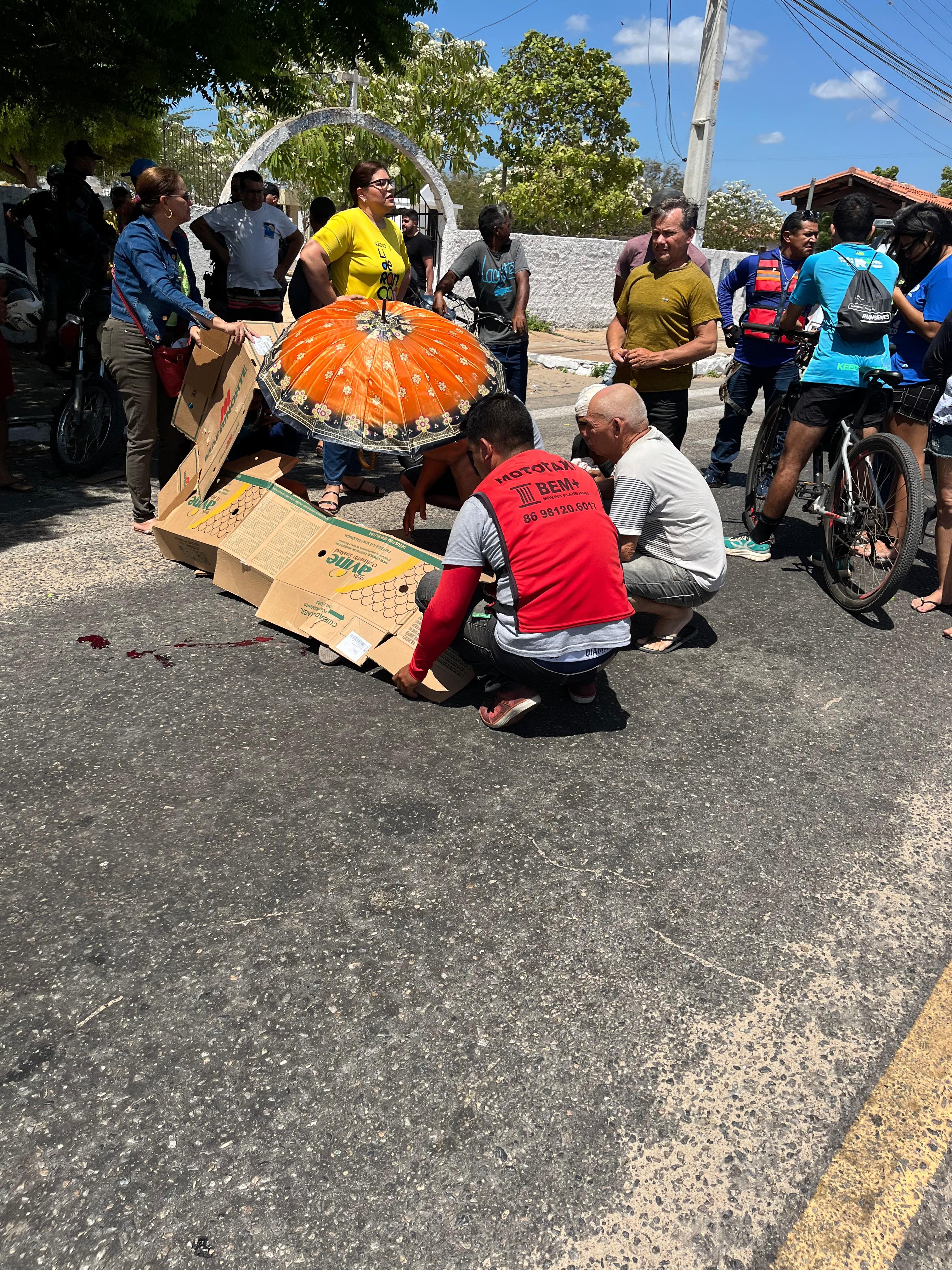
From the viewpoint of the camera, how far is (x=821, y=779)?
133 inches

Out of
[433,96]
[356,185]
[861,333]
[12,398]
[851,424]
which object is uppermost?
[433,96]

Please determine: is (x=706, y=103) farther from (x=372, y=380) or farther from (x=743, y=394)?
(x=372, y=380)

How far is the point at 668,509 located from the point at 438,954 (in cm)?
231

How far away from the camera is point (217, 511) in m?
4.57

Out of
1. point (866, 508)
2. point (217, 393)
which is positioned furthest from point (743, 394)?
point (217, 393)

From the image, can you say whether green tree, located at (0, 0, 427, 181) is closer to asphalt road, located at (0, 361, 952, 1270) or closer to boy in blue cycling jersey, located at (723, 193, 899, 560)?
boy in blue cycling jersey, located at (723, 193, 899, 560)

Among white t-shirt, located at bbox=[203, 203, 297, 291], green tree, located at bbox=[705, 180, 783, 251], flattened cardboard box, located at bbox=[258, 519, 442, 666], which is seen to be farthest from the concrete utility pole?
flattened cardboard box, located at bbox=[258, 519, 442, 666]

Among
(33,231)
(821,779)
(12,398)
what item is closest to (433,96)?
(33,231)

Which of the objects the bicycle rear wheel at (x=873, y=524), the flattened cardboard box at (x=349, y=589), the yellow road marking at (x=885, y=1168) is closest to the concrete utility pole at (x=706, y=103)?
the bicycle rear wheel at (x=873, y=524)

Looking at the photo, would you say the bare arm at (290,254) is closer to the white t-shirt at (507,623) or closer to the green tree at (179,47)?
the green tree at (179,47)

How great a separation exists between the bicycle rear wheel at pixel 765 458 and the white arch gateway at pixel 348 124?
25.7 ft

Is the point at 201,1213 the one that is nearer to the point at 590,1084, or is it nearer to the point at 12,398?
the point at 590,1084

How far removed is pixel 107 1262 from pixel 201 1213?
0.17 m

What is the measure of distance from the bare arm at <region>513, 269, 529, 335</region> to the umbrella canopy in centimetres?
306
